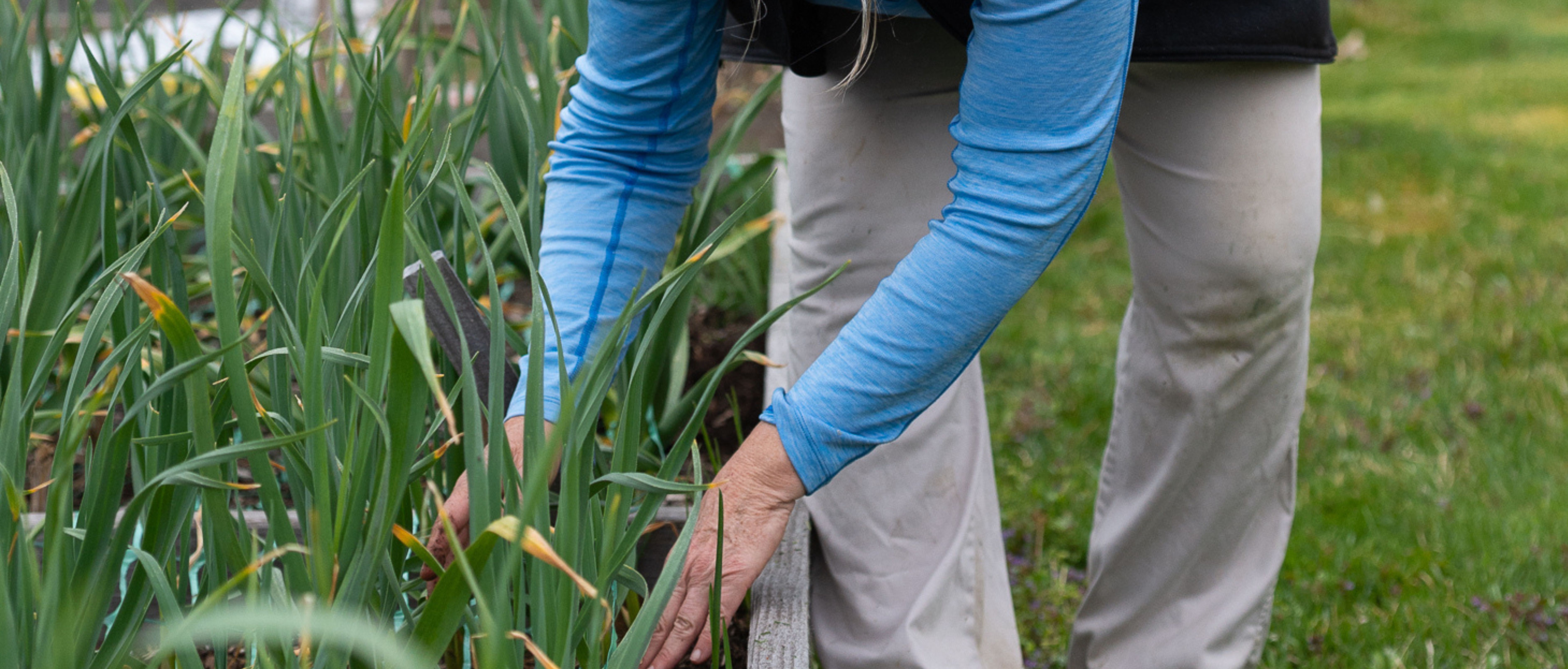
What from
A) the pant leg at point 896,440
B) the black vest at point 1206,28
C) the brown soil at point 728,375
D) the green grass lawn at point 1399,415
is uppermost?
the black vest at point 1206,28

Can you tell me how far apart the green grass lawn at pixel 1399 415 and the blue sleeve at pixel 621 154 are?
0.85 m

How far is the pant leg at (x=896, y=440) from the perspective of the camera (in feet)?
4.06

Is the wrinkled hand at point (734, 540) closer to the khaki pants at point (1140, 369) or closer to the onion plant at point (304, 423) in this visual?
the onion plant at point (304, 423)

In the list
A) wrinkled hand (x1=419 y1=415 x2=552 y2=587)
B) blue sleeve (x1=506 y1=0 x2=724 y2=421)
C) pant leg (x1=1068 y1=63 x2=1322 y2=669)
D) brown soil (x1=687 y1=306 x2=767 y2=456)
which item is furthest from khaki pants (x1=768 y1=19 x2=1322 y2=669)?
wrinkled hand (x1=419 y1=415 x2=552 y2=587)

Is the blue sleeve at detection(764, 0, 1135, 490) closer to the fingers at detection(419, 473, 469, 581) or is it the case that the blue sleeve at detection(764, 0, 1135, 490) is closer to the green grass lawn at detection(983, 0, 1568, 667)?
the fingers at detection(419, 473, 469, 581)

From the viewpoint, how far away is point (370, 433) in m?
0.72

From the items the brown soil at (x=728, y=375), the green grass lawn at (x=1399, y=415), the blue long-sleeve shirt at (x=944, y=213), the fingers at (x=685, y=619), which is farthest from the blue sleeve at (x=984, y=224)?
the green grass lawn at (x=1399, y=415)

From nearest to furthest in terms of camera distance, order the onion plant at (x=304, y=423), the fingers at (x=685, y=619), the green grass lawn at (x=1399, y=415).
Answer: the onion plant at (x=304, y=423)
the fingers at (x=685, y=619)
the green grass lawn at (x=1399, y=415)

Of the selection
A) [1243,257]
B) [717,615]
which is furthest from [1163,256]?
[717,615]

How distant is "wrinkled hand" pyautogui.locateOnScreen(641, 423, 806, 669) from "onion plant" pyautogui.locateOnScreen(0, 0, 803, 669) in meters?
0.04

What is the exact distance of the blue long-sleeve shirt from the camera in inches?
33.3

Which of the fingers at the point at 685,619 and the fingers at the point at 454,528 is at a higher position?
the fingers at the point at 454,528

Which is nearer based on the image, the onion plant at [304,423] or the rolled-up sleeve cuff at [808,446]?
the onion plant at [304,423]

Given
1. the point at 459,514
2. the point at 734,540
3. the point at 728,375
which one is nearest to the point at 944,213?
the point at 734,540
